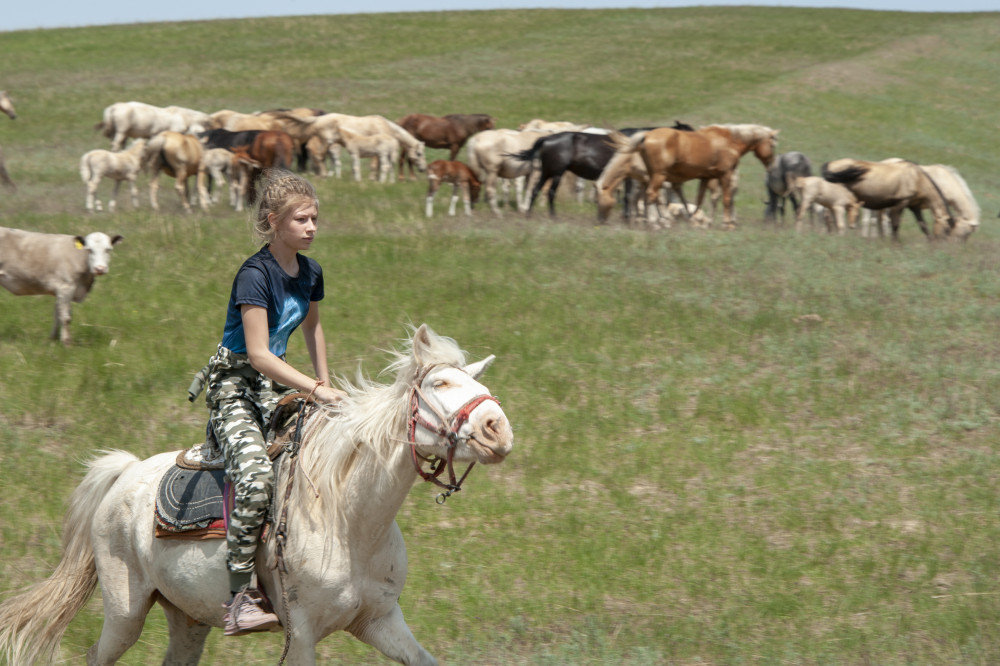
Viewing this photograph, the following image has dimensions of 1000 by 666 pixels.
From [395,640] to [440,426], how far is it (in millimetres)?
1146

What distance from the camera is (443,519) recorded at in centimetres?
830

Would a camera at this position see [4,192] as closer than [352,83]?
Yes

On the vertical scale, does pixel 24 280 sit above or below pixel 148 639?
above

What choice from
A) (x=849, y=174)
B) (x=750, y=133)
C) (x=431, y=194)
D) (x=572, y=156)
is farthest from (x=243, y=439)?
(x=750, y=133)

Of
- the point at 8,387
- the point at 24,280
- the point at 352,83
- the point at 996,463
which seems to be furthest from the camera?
the point at 352,83

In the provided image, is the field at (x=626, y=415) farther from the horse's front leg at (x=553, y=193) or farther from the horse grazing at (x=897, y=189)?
the horse grazing at (x=897, y=189)

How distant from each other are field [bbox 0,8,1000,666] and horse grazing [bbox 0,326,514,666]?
4.36 ft

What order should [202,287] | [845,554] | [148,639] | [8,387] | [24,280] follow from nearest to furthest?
[148,639]
[845,554]
[8,387]
[24,280]
[202,287]

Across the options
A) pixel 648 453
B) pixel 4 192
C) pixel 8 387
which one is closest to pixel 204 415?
pixel 8 387

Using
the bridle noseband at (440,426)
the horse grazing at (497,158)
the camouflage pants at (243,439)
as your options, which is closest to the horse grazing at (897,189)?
the horse grazing at (497,158)

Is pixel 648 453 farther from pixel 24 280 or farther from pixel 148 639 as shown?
pixel 24 280

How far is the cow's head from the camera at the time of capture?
11.8 m

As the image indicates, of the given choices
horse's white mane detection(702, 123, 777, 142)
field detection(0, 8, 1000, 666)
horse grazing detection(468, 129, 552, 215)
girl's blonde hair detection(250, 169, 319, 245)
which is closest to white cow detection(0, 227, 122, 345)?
field detection(0, 8, 1000, 666)

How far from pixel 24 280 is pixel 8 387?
2082mm
